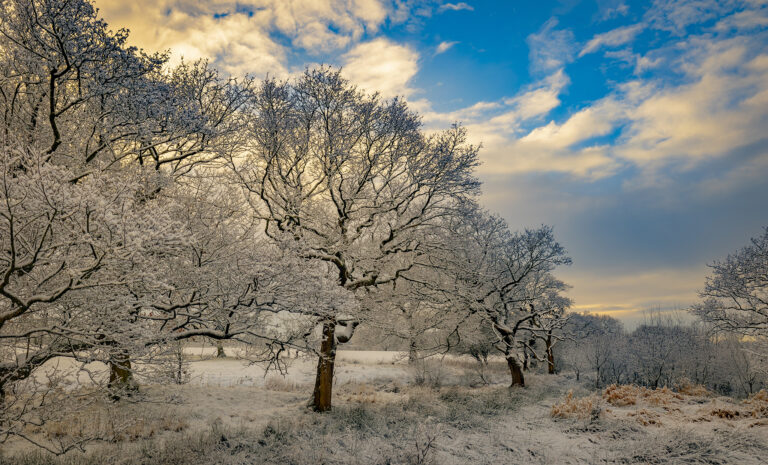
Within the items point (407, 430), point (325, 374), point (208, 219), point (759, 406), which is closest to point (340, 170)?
point (208, 219)

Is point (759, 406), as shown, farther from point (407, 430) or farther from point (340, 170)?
point (340, 170)

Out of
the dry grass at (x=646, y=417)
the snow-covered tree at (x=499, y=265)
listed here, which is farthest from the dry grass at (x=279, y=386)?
the dry grass at (x=646, y=417)

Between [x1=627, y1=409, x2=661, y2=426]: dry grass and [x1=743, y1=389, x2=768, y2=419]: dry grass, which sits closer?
[x1=627, y1=409, x2=661, y2=426]: dry grass

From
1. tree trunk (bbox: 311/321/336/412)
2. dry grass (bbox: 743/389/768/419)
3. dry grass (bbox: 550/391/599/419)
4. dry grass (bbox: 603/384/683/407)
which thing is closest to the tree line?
tree trunk (bbox: 311/321/336/412)

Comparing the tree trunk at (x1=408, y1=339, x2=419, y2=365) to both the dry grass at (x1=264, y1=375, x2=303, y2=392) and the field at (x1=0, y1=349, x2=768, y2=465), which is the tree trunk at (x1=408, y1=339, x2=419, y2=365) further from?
the dry grass at (x1=264, y1=375, x2=303, y2=392)

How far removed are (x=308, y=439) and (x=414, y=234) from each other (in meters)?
7.87

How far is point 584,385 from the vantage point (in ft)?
82.1

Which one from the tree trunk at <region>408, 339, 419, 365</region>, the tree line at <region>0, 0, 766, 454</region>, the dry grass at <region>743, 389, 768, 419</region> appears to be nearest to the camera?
the tree line at <region>0, 0, 766, 454</region>

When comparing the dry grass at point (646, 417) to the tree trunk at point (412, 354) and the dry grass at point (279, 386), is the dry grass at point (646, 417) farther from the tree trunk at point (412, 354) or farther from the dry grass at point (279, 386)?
the dry grass at point (279, 386)

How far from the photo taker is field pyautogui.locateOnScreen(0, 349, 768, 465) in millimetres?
9117

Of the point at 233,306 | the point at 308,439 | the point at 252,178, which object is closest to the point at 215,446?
the point at 308,439

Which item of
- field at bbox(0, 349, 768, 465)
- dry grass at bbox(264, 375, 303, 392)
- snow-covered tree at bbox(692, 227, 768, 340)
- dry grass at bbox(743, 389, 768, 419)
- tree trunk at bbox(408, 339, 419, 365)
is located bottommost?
dry grass at bbox(264, 375, 303, 392)

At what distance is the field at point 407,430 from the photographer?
29.9ft

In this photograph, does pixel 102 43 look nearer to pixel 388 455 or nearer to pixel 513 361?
pixel 388 455
